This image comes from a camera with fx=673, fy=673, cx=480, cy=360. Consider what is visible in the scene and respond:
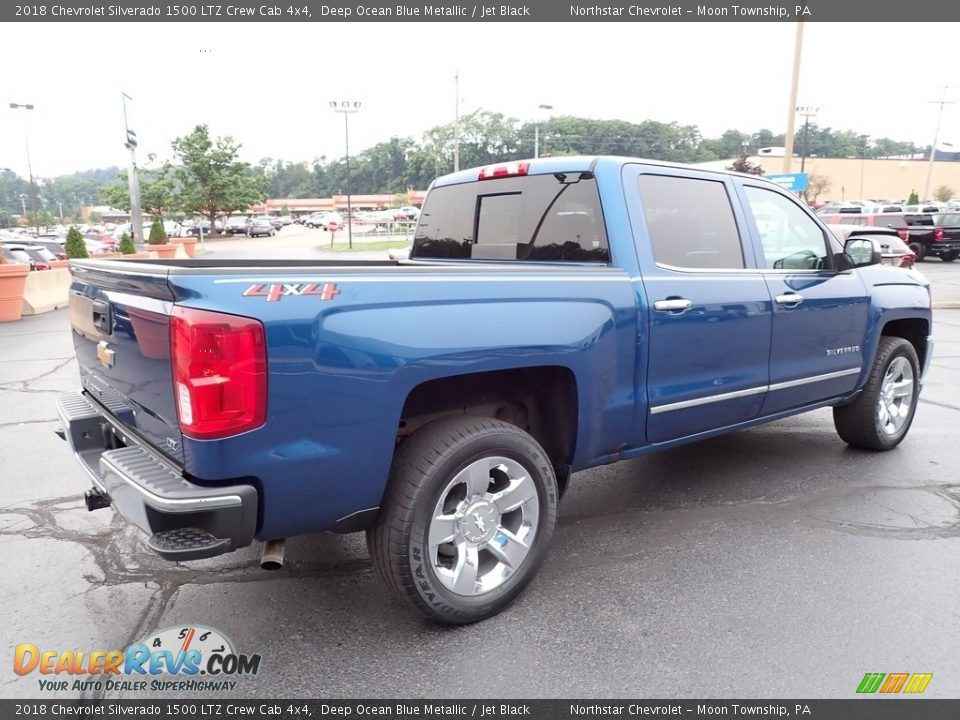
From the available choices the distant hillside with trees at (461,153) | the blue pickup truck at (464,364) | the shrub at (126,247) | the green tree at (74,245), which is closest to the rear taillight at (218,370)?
the blue pickup truck at (464,364)

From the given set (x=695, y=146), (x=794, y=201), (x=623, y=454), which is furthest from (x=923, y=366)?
(x=695, y=146)

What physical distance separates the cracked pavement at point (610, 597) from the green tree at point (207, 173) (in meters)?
48.4

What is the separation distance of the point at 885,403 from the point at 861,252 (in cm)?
122

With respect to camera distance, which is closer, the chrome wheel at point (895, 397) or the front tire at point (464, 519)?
the front tire at point (464, 519)

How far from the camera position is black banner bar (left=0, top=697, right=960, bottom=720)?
91.9 inches

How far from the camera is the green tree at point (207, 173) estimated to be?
157 feet

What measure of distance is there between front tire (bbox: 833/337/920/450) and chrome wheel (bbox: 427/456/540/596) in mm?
3149

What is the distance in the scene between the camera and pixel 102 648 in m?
2.68

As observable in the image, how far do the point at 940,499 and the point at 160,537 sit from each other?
14.4 ft

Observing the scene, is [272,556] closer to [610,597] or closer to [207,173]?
[610,597]

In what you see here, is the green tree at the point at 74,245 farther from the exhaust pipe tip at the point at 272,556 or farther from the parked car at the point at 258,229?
the parked car at the point at 258,229

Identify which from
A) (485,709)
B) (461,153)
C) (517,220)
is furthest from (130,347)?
(461,153)

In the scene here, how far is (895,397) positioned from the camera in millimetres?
5133

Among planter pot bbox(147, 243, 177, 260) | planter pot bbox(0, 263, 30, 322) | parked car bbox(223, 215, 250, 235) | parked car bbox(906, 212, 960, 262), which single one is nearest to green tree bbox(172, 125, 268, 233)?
parked car bbox(223, 215, 250, 235)
